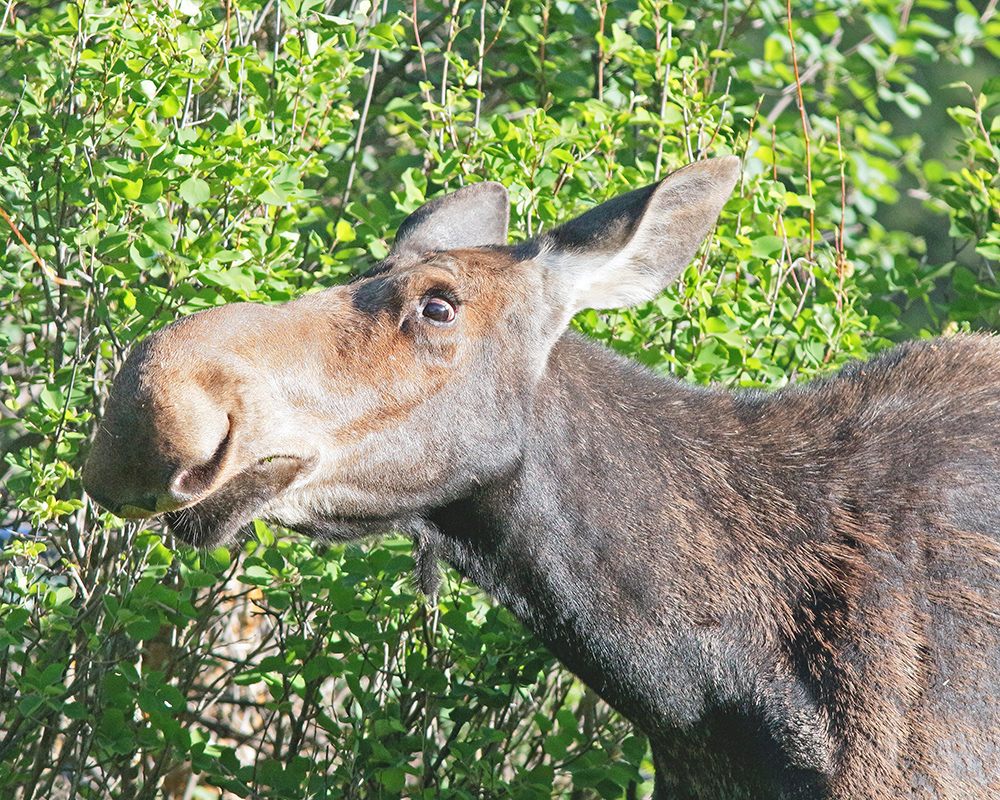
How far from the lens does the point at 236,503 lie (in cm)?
328

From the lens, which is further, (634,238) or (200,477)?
(634,238)

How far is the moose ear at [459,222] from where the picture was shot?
418cm

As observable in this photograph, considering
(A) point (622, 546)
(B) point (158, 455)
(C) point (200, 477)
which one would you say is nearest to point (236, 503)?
(C) point (200, 477)

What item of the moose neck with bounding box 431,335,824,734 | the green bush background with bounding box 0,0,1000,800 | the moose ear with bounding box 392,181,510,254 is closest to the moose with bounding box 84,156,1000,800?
the moose neck with bounding box 431,335,824,734

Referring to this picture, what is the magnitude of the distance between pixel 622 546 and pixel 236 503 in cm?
110

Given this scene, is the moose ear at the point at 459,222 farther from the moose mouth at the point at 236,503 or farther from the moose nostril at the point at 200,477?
the moose nostril at the point at 200,477

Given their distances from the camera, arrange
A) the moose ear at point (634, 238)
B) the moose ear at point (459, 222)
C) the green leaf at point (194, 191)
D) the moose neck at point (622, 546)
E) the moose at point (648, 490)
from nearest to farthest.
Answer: the moose at point (648, 490) → the moose neck at point (622, 546) → the moose ear at point (634, 238) → the green leaf at point (194, 191) → the moose ear at point (459, 222)

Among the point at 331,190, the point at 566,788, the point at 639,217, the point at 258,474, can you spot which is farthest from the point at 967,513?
the point at 331,190

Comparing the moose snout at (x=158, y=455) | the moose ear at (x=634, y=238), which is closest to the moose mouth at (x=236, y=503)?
the moose snout at (x=158, y=455)

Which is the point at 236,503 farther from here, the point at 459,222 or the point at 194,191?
the point at 459,222

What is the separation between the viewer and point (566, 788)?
6.05 meters

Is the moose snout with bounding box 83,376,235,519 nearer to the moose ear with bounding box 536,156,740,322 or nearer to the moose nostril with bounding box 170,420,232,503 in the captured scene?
the moose nostril with bounding box 170,420,232,503

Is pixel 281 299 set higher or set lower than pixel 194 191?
lower

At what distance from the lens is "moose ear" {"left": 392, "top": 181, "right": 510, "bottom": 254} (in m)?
4.18
